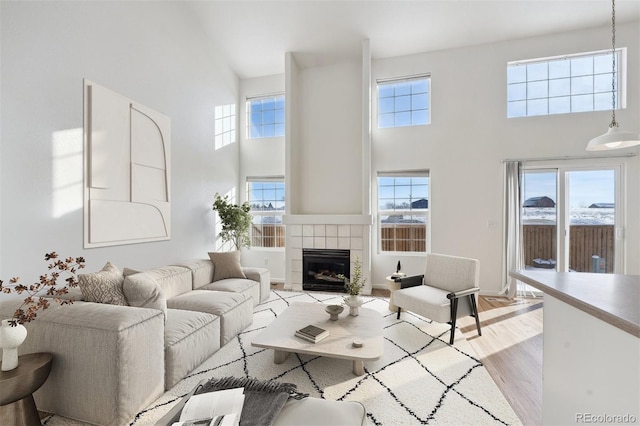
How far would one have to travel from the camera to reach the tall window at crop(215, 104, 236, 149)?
15.6ft

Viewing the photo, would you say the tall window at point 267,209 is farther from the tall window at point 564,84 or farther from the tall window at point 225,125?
the tall window at point 564,84

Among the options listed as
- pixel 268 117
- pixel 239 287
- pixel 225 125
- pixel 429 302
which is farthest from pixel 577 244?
pixel 225 125

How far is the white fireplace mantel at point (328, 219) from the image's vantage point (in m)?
4.45

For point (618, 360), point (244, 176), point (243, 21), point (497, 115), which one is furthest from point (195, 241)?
point (497, 115)

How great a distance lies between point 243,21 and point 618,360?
17.2ft

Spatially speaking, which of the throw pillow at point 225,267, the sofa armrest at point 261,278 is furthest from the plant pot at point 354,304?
the throw pillow at point 225,267

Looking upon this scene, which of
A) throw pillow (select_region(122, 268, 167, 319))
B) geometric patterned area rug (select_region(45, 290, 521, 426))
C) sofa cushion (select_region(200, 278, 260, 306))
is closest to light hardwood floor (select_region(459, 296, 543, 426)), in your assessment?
geometric patterned area rug (select_region(45, 290, 521, 426))

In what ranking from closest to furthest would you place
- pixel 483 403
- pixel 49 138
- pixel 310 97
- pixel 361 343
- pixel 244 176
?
pixel 483 403 → pixel 361 343 → pixel 49 138 → pixel 310 97 → pixel 244 176

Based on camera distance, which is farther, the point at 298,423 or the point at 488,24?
the point at 488,24

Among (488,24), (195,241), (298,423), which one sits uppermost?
(488,24)

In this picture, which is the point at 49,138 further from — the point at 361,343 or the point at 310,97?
the point at 310,97

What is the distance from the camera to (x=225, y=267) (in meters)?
3.76

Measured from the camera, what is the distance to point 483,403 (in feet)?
6.07

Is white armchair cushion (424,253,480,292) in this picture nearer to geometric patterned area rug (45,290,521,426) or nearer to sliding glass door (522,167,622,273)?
geometric patterned area rug (45,290,521,426)
